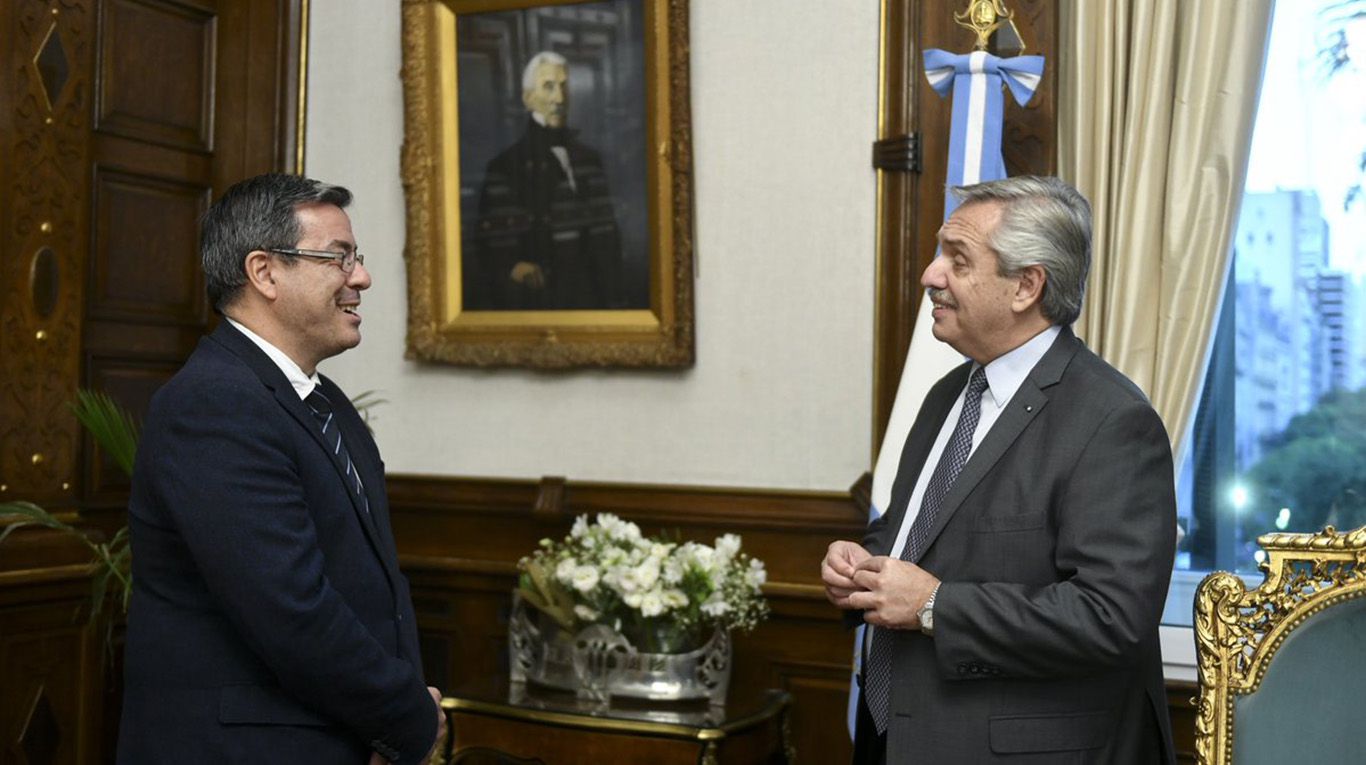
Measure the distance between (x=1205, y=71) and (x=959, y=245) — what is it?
1.60m

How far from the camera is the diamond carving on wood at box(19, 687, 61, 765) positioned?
4219 mm

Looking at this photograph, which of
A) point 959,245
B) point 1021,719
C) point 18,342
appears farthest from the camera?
point 18,342

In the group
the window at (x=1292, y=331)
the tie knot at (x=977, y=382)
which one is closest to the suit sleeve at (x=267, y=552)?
the tie knot at (x=977, y=382)

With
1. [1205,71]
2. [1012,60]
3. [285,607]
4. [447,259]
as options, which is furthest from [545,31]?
[285,607]

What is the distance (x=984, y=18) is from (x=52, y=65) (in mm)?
2705

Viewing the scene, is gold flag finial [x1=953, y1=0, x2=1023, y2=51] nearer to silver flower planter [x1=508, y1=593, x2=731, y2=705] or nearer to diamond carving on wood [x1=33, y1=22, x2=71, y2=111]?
silver flower planter [x1=508, y1=593, x2=731, y2=705]

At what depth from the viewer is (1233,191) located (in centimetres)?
390

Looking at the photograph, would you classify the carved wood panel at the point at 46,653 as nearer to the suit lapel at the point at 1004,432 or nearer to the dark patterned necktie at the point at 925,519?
the dark patterned necktie at the point at 925,519

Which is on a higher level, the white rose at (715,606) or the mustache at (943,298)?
the mustache at (943,298)

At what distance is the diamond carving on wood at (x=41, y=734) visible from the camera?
422 cm

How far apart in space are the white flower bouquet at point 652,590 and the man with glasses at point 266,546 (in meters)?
1.31

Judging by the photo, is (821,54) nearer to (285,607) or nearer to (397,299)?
(397,299)

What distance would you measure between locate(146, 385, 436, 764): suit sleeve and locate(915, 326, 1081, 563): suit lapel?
3.31 ft

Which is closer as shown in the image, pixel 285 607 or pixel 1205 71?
pixel 285 607
